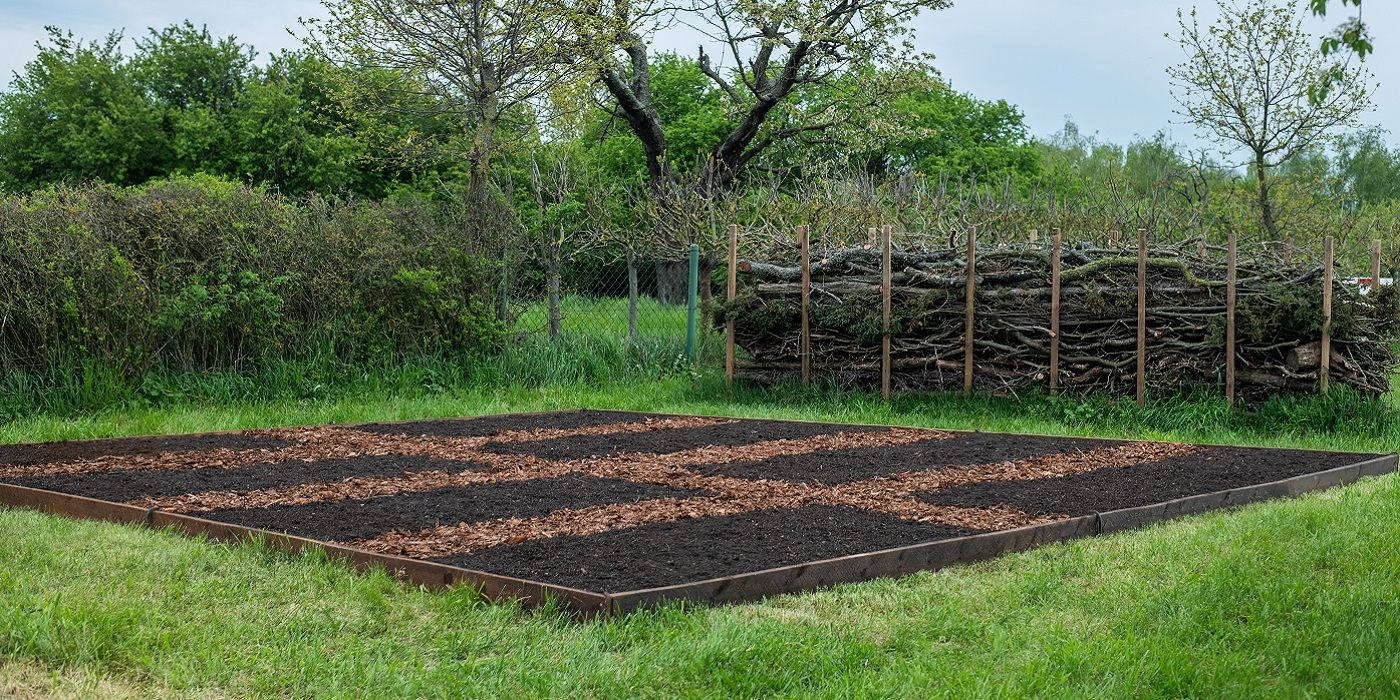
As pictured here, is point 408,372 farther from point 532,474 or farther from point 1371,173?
point 1371,173

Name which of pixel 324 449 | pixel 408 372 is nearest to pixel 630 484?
pixel 324 449

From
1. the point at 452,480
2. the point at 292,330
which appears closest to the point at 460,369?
the point at 292,330

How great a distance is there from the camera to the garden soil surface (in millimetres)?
5336

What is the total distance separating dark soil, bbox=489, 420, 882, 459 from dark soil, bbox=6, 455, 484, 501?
2.78 feet

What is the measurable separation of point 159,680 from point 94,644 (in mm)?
381

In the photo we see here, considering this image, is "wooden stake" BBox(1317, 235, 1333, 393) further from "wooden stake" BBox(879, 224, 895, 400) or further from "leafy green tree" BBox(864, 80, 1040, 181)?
"leafy green tree" BBox(864, 80, 1040, 181)

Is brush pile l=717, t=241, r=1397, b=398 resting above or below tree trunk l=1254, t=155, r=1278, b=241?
below

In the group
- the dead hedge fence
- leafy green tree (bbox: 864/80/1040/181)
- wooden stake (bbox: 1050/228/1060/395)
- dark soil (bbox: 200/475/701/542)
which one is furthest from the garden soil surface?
leafy green tree (bbox: 864/80/1040/181)

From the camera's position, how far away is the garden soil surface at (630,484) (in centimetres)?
534

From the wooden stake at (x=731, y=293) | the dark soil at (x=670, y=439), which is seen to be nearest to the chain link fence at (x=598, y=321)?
the wooden stake at (x=731, y=293)

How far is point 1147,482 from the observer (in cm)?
734

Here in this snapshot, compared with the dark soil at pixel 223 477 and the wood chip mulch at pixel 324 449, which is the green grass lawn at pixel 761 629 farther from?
the wood chip mulch at pixel 324 449

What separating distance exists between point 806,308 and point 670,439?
358 centimetres

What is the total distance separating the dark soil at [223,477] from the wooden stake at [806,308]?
17.0 feet
